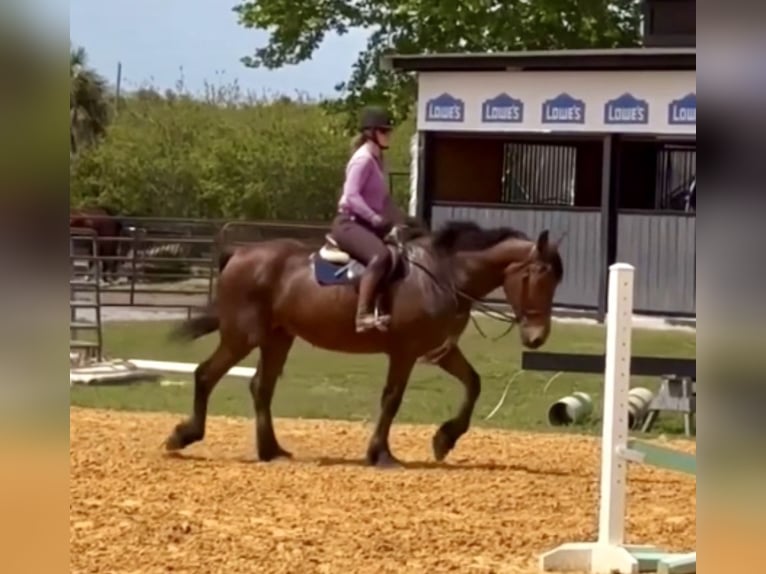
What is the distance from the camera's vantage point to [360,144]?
9570 millimetres

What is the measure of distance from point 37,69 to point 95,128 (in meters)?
25.9

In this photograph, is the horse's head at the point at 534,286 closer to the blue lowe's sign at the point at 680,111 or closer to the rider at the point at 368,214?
the rider at the point at 368,214

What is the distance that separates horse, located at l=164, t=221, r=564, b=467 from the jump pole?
10.6ft

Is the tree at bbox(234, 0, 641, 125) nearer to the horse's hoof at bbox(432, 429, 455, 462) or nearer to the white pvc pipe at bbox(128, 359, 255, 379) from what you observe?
the white pvc pipe at bbox(128, 359, 255, 379)

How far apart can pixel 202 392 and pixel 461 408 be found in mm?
1751

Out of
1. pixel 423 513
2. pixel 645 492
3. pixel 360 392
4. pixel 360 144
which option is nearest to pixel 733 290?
pixel 423 513

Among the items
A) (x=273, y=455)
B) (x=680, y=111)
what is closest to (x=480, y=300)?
(x=273, y=455)

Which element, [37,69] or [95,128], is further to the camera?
[95,128]

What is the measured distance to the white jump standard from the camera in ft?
20.2

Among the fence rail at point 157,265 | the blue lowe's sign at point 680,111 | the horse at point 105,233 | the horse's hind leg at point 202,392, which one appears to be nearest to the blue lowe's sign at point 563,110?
the blue lowe's sign at point 680,111

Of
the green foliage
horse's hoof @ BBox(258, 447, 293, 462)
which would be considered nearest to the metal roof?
the green foliage

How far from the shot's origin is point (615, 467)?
6305mm

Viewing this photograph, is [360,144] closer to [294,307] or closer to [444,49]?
[294,307]

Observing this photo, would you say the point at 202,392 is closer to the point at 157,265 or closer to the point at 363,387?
the point at 363,387
